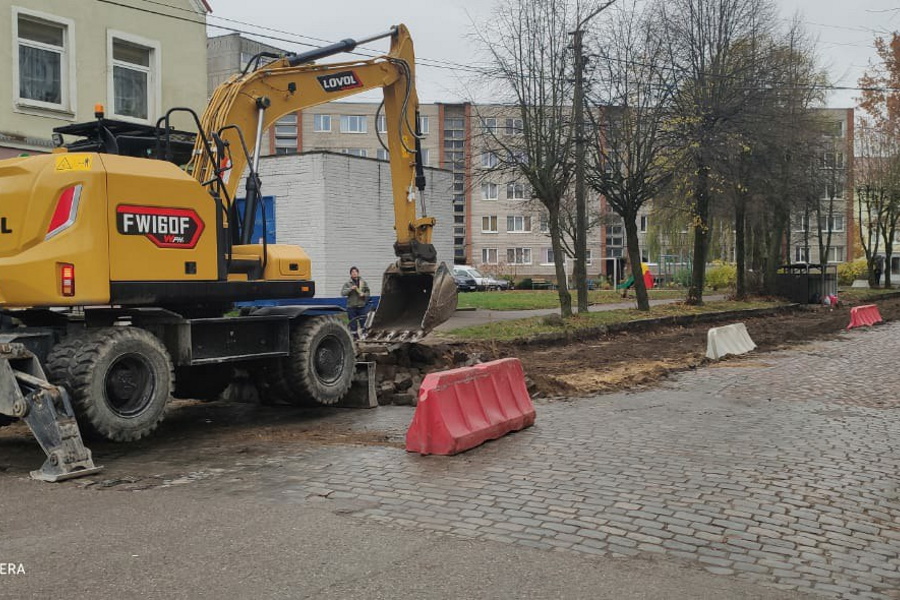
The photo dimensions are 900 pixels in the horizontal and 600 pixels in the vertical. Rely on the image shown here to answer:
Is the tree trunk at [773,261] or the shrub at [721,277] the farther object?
the shrub at [721,277]

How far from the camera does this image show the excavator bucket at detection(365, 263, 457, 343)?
1310 cm

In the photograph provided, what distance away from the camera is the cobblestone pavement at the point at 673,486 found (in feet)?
17.3

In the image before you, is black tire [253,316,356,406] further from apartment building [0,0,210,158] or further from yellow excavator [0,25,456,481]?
apartment building [0,0,210,158]

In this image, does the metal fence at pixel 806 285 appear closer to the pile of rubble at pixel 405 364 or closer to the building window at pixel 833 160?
the building window at pixel 833 160

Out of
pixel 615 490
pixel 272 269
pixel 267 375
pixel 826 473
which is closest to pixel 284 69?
pixel 272 269

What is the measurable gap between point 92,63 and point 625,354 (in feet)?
40.4

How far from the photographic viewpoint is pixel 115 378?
810 centimetres

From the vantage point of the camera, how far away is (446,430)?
793 centimetres

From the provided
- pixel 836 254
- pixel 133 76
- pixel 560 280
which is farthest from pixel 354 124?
pixel 133 76

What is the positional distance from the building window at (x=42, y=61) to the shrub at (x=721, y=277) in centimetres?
3816

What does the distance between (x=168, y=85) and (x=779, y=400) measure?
14734 millimetres

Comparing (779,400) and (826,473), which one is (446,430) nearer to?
(826,473)

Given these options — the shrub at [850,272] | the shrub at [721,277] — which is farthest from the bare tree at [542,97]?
the shrub at [850,272]

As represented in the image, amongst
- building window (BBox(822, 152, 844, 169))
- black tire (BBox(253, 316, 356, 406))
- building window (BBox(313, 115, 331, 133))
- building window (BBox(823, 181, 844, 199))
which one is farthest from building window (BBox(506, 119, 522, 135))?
building window (BBox(313, 115, 331, 133))
